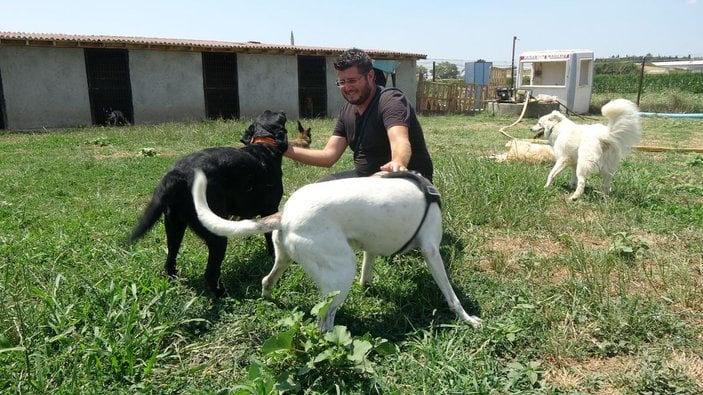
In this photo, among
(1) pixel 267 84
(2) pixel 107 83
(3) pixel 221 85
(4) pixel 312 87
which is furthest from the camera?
(4) pixel 312 87

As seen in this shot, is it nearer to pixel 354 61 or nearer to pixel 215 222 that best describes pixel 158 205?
pixel 215 222

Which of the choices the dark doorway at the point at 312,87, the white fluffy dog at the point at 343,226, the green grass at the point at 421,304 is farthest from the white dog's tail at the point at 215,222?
the dark doorway at the point at 312,87

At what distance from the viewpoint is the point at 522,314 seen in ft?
8.86

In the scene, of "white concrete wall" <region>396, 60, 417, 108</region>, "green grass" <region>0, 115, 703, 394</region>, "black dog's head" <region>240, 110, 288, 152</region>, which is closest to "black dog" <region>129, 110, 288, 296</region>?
"black dog's head" <region>240, 110, 288, 152</region>

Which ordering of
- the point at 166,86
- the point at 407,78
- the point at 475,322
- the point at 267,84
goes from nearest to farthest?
the point at 475,322 < the point at 166,86 < the point at 267,84 < the point at 407,78

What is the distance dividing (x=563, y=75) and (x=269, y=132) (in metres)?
21.3

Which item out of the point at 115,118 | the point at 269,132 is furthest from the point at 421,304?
the point at 115,118

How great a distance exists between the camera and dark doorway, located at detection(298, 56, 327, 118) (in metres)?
17.7

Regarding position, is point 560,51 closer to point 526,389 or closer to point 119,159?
point 119,159

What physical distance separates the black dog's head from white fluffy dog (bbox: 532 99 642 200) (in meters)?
3.55

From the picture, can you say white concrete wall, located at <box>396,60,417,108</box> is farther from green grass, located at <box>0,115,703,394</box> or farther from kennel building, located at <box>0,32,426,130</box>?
green grass, located at <box>0,115,703,394</box>

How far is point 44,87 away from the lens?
43.1 ft

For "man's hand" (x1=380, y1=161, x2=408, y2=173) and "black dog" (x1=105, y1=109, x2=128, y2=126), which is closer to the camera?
"man's hand" (x1=380, y1=161, x2=408, y2=173)

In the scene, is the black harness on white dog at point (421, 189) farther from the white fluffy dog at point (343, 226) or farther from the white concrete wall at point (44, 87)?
the white concrete wall at point (44, 87)
